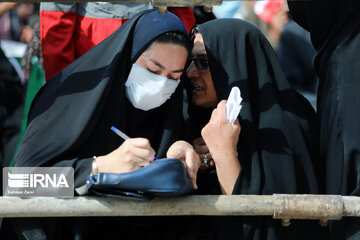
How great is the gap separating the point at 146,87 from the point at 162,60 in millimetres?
139

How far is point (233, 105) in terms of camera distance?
2.70 meters

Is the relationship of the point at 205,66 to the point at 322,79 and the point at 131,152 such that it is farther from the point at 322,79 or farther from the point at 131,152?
the point at 131,152

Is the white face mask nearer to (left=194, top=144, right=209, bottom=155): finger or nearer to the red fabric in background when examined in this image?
(left=194, top=144, right=209, bottom=155): finger

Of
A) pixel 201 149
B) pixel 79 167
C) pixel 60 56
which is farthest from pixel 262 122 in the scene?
pixel 60 56

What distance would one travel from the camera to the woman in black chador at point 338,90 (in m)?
2.88

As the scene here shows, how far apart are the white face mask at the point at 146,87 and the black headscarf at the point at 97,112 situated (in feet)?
0.14

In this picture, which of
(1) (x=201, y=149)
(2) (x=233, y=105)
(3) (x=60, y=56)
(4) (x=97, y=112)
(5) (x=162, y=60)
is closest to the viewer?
(2) (x=233, y=105)

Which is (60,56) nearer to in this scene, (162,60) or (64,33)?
(64,33)

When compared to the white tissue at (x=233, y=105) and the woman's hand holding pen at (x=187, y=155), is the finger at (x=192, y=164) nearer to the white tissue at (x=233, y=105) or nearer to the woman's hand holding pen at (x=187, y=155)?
the woman's hand holding pen at (x=187, y=155)

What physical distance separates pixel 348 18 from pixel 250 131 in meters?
0.68

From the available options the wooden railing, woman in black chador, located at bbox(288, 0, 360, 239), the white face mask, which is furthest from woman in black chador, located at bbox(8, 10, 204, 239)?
woman in black chador, located at bbox(288, 0, 360, 239)

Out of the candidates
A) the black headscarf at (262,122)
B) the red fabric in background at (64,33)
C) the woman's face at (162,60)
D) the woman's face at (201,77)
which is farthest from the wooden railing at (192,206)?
the red fabric in background at (64,33)

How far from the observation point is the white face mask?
9.56 feet

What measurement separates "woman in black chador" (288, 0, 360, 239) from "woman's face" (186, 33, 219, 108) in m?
0.47
